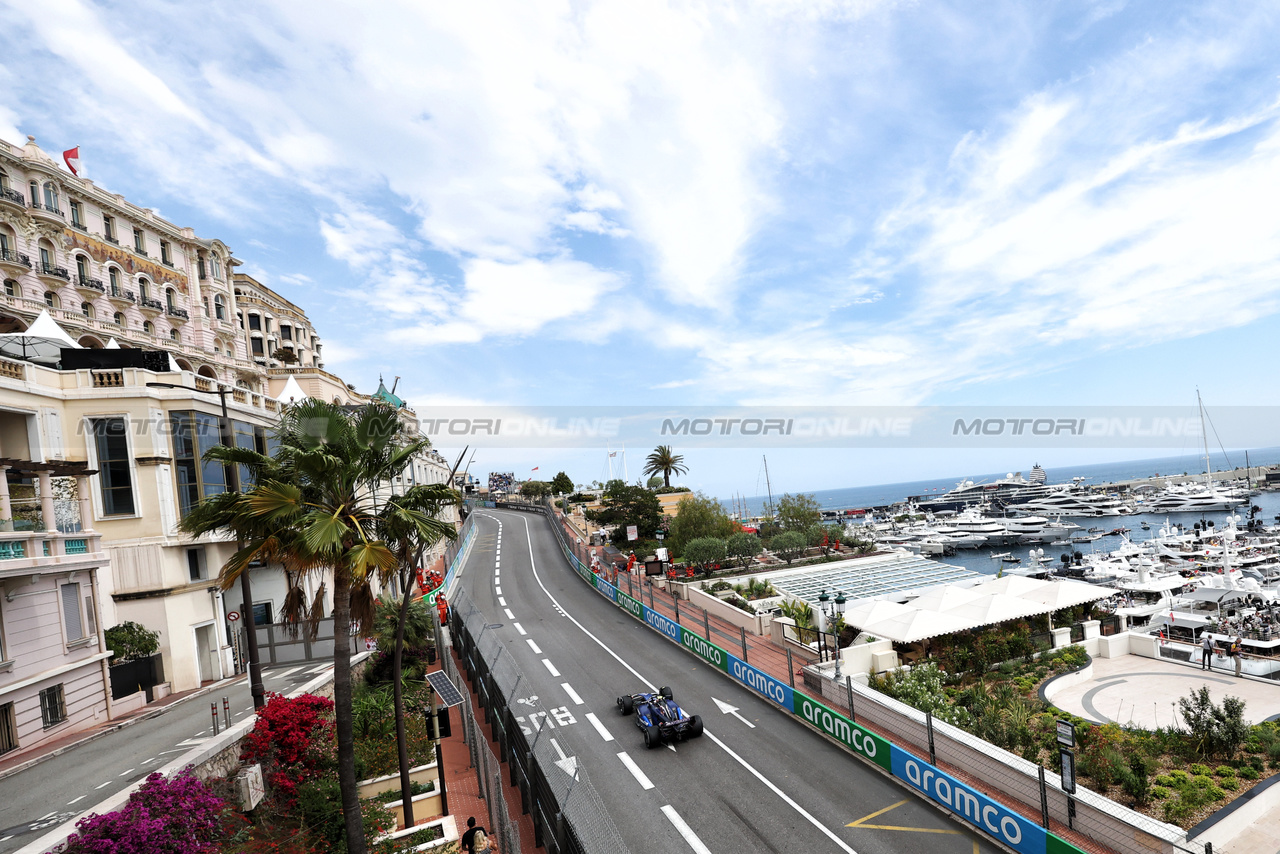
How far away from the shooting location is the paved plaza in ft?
59.8

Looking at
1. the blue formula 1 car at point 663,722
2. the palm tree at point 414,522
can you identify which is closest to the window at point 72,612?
the palm tree at point 414,522

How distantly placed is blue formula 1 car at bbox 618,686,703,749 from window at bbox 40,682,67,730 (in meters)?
16.5

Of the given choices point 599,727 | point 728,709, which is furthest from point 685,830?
point 728,709

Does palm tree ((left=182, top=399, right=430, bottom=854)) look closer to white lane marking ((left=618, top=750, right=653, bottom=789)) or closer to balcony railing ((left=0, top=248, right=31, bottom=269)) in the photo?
white lane marking ((left=618, top=750, right=653, bottom=789))

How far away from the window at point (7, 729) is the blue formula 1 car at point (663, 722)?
53.8 ft

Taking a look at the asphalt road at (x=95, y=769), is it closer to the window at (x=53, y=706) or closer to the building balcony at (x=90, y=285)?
the window at (x=53, y=706)

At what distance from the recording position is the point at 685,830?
13.7 metres

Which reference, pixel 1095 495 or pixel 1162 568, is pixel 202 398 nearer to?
pixel 1162 568

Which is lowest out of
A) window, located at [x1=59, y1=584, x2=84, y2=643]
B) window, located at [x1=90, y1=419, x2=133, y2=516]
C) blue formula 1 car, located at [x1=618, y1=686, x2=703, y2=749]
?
blue formula 1 car, located at [x1=618, y1=686, x2=703, y2=749]

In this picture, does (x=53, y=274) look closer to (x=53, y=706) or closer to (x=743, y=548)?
(x=53, y=706)

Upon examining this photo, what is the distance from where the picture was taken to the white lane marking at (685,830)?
42.9 ft

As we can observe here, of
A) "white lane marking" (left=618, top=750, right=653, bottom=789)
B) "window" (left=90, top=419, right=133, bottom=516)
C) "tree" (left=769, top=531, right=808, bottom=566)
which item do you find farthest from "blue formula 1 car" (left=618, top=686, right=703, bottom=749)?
"tree" (left=769, top=531, right=808, bottom=566)

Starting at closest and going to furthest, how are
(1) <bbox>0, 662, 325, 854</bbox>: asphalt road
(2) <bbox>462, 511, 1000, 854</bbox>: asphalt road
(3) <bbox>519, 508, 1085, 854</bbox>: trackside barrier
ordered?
1. (1) <bbox>0, 662, 325, 854</bbox>: asphalt road
2. (3) <bbox>519, 508, 1085, 854</bbox>: trackside barrier
3. (2) <bbox>462, 511, 1000, 854</bbox>: asphalt road

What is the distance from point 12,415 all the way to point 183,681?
1104 centimetres
